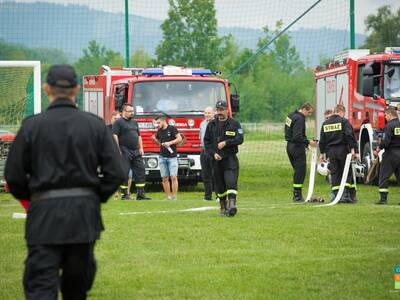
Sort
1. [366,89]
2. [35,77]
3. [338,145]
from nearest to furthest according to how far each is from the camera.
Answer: [338,145] → [35,77] → [366,89]

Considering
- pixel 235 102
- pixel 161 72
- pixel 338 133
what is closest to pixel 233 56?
pixel 161 72

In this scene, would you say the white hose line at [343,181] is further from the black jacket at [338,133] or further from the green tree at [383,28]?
the green tree at [383,28]

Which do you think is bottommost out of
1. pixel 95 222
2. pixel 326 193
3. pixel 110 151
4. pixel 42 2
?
pixel 326 193

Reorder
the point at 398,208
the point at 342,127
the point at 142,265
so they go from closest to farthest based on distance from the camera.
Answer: the point at 142,265 → the point at 398,208 → the point at 342,127

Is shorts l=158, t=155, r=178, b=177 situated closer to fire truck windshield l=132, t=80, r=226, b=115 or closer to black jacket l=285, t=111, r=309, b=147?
fire truck windshield l=132, t=80, r=226, b=115

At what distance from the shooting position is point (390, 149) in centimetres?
1752

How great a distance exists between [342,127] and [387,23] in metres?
66.7

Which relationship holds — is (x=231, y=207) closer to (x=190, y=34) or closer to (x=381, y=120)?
(x=381, y=120)

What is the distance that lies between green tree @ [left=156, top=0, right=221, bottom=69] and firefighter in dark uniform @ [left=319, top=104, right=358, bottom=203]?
25709 mm

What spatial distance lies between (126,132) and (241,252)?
29.5 feet

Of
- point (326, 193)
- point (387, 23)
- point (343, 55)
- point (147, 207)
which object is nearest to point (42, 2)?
point (343, 55)

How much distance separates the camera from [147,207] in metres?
17.5

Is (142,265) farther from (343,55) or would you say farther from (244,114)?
(244,114)

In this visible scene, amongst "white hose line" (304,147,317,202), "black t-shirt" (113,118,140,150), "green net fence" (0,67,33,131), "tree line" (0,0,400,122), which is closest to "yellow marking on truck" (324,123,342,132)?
"white hose line" (304,147,317,202)
